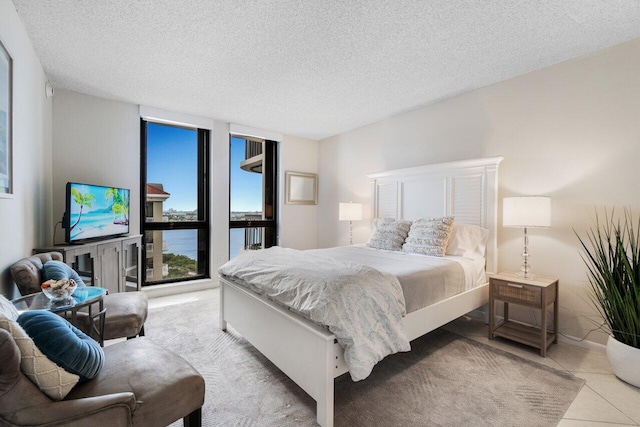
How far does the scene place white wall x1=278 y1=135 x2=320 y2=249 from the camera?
514cm

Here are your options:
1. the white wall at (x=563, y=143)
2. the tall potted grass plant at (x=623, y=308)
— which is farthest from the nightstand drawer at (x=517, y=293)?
the white wall at (x=563, y=143)

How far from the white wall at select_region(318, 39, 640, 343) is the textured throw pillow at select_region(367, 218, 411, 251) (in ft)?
3.24

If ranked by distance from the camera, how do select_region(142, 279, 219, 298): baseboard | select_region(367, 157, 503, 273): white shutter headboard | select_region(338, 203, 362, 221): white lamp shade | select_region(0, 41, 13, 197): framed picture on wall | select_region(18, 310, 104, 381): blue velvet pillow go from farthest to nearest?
select_region(338, 203, 362, 221): white lamp shade < select_region(142, 279, 219, 298): baseboard < select_region(367, 157, 503, 273): white shutter headboard < select_region(0, 41, 13, 197): framed picture on wall < select_region(18, 310, 104, 381): blue velvet pillow

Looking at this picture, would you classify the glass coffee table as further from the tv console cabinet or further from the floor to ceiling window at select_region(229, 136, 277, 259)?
the floor to ceiling window at select_region(229, 136, 277, 259)

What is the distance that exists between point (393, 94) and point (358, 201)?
1.84m

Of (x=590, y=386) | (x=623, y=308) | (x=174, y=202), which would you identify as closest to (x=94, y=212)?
(x=174, y=202)

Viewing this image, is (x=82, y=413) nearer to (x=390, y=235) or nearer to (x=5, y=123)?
(x=5, y=123)

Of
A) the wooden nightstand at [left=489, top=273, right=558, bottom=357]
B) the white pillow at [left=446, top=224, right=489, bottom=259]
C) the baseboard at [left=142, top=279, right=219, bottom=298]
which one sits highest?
the white pillow at [left=446, top=224, right=489, bottom=259]

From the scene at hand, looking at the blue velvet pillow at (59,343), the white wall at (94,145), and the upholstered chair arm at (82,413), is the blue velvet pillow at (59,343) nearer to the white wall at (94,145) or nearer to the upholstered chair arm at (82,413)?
the upholstered chair arm at (82,413)

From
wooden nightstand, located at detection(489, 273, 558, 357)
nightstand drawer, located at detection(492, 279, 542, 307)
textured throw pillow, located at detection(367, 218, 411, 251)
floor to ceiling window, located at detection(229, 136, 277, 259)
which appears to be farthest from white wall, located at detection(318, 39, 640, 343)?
floor to ceiling window, located at detection(229, 136, 277, 259)

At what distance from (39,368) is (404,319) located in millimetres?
1890

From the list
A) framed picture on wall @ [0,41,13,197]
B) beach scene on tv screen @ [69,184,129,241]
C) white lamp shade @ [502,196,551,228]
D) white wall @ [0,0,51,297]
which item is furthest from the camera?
beach scene on tv screen @ [69,184,129,241]

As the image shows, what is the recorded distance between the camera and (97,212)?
3.07m

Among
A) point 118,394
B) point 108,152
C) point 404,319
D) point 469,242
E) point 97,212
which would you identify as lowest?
point 404,319
